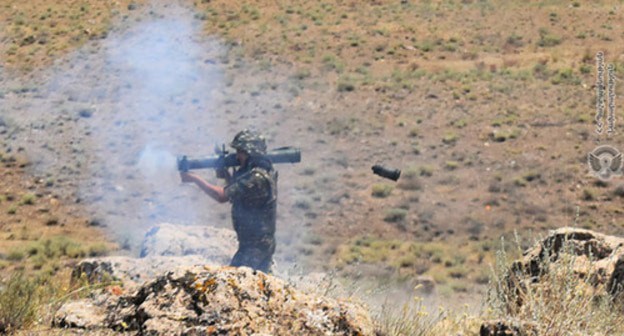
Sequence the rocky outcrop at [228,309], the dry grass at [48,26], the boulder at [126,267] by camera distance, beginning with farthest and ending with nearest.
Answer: the dry grass at [48,26]
the boulder at [126,267]
the rocky outcrop at [228,309]

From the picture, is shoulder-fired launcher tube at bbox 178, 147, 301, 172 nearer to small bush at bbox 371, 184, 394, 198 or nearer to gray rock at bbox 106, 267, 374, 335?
gray rock at bbox 106, 267, 374, 335

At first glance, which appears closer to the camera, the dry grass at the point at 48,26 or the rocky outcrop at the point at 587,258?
the rocky outcrop at the point at 587,258

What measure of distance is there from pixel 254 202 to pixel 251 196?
14 centimetres

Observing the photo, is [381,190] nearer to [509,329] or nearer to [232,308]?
→ [509,329]

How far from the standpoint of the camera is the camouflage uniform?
24.8 ft

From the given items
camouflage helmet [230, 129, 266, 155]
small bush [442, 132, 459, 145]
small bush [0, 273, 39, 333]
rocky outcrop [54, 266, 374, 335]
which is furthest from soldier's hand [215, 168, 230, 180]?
small bush [442, 132, 459, 145]

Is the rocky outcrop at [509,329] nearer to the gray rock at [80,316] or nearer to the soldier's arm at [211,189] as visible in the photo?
the gray rock at [80,316]

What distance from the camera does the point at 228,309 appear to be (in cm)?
348

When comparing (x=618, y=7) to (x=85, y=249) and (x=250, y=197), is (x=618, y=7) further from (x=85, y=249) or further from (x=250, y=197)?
(x=250, y=197)

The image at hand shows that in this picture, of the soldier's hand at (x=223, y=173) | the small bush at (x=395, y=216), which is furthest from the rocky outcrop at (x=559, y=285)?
the small bush at (x=395, y=216)

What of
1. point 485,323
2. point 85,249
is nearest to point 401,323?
point 485,323

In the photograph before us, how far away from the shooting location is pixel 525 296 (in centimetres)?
425

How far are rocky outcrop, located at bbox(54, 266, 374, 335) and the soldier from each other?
3.80 metres

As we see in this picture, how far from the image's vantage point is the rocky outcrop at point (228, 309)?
3459mm
